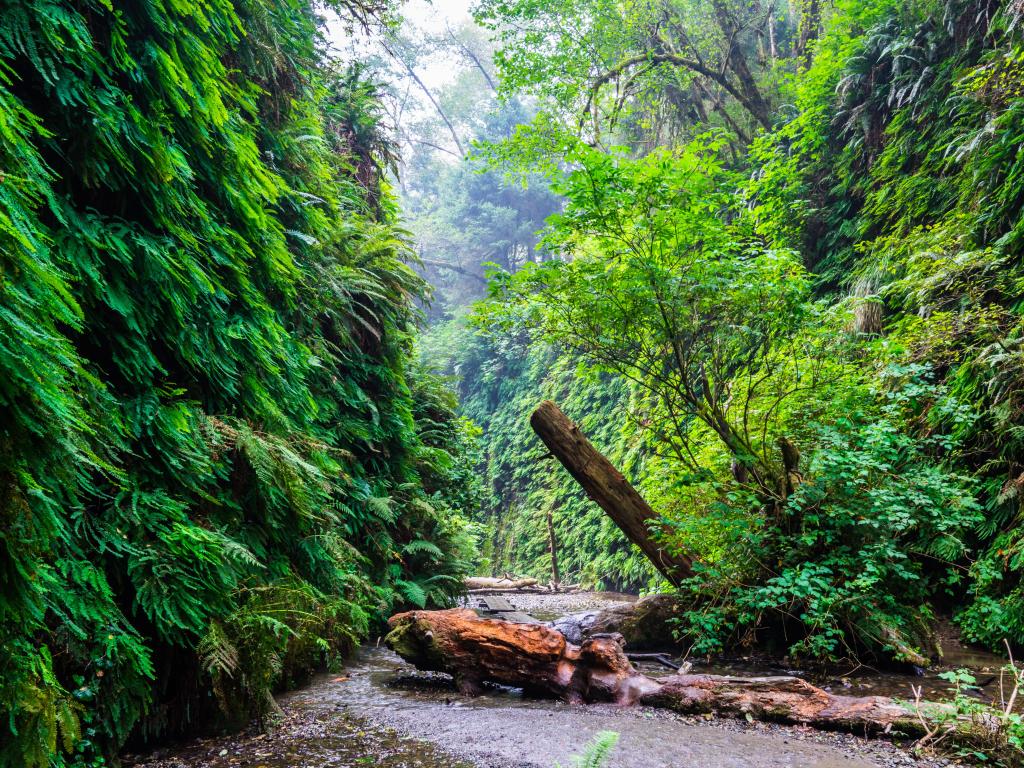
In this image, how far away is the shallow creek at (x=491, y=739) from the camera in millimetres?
2752

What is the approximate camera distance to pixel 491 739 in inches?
122

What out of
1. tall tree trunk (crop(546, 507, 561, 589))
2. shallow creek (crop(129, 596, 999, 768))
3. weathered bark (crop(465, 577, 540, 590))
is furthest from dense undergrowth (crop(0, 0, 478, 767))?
tall tree trunk (crop(546, 507, 561, 589))

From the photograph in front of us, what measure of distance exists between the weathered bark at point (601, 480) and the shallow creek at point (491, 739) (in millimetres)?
2520

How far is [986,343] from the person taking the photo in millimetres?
5676

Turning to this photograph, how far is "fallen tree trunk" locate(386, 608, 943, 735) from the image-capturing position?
361cm

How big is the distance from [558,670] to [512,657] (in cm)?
36

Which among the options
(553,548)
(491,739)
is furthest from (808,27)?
(491,739)

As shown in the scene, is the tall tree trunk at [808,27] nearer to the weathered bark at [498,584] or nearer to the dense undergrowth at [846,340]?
the dense undergrowth at [846,340]

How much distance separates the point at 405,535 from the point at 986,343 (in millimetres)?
6829

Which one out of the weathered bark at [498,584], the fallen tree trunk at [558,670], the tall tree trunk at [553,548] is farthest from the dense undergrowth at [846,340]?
the tall tree trunk at [553,548]

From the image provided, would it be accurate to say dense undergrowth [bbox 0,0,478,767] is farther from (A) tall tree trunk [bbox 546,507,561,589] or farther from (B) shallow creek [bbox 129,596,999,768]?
(A) tall tree trunk [bbox 546,507,561,589]

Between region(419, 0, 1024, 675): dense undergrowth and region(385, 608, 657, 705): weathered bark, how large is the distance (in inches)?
57.8

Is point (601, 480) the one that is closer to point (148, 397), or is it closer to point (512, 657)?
point (512, 657)

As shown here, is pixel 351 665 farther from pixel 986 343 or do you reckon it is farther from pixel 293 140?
pixel 986 343
